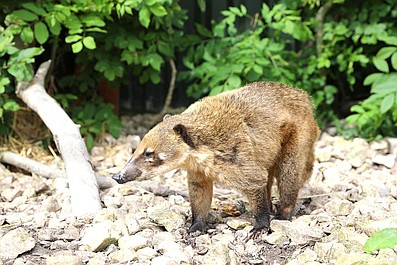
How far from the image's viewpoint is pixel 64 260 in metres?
3.46

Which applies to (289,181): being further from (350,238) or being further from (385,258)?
(385,258)

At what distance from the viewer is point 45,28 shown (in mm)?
5480

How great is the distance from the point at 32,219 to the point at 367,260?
209 centimetres

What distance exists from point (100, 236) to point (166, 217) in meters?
0.58

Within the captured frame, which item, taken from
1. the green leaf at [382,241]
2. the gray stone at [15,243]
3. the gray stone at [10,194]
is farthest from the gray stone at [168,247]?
the gray stone at [10,194]

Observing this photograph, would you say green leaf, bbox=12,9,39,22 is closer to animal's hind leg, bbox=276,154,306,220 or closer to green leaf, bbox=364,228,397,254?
animal's hind leg, bbox=276,154,306,220

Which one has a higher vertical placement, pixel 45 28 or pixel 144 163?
pixel 45 28

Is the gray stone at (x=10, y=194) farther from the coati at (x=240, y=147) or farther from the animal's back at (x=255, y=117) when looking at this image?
the animal's back at (x=255, y=117)

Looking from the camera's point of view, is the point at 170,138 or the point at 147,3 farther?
the point at 147,3

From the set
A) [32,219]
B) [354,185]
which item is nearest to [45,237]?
[32,219]

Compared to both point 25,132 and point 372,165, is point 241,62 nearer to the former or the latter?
point 372,165

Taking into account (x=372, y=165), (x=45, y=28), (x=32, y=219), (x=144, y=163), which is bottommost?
(x=372, y=165)

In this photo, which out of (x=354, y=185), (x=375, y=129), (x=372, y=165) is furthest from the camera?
(x=375, y=129)

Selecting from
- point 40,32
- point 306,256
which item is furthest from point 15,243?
point 40,32
